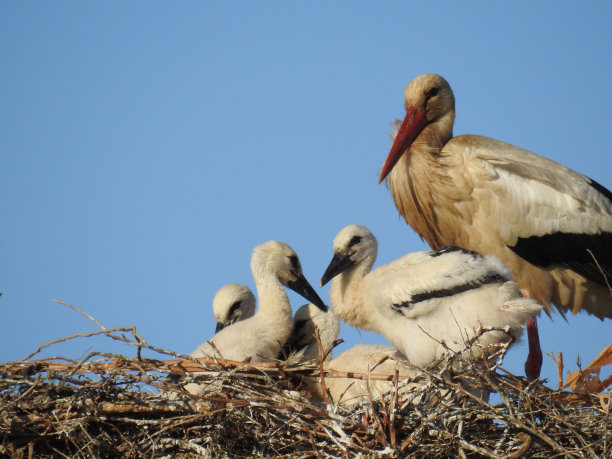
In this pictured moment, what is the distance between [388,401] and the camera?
372 centimetres

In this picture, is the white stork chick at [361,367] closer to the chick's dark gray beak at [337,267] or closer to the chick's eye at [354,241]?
the chick's dark gray beak at [337,267]

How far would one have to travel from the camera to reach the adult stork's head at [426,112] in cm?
547

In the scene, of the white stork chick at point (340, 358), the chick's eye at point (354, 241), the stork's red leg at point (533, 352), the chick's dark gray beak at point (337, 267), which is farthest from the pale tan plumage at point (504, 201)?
the white stork chick at point (340, 358)

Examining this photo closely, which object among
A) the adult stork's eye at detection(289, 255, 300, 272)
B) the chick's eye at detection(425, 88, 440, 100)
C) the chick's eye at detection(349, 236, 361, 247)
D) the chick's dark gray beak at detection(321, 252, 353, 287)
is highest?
the chick's eye at detection(425, 88, 440, 100)

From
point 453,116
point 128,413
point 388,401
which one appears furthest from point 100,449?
point 453,116

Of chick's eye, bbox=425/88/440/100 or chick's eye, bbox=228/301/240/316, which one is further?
chick's eye, bbox=425/88/440/100

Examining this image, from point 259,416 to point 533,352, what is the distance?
6.43 ft

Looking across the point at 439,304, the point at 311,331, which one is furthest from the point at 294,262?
the point at 439,304

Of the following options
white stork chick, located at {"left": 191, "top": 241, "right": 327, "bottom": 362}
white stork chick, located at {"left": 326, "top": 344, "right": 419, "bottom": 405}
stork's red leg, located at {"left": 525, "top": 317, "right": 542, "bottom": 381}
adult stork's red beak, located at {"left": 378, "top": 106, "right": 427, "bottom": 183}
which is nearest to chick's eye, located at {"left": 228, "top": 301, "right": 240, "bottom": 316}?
white stork chick, located at {"left": 191, "top": 241, "right": 327, "bottom": 362}

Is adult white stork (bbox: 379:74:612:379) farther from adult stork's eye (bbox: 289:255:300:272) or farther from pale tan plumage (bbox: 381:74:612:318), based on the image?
adult stork's eye (bbox: 289:255:300:272)

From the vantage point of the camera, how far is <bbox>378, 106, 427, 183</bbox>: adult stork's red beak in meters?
5.40

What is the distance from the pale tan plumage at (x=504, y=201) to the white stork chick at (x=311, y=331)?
0.90 m

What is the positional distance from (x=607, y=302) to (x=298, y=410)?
7.70ft

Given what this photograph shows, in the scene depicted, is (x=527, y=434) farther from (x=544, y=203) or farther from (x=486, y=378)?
(x=544, y=203)
